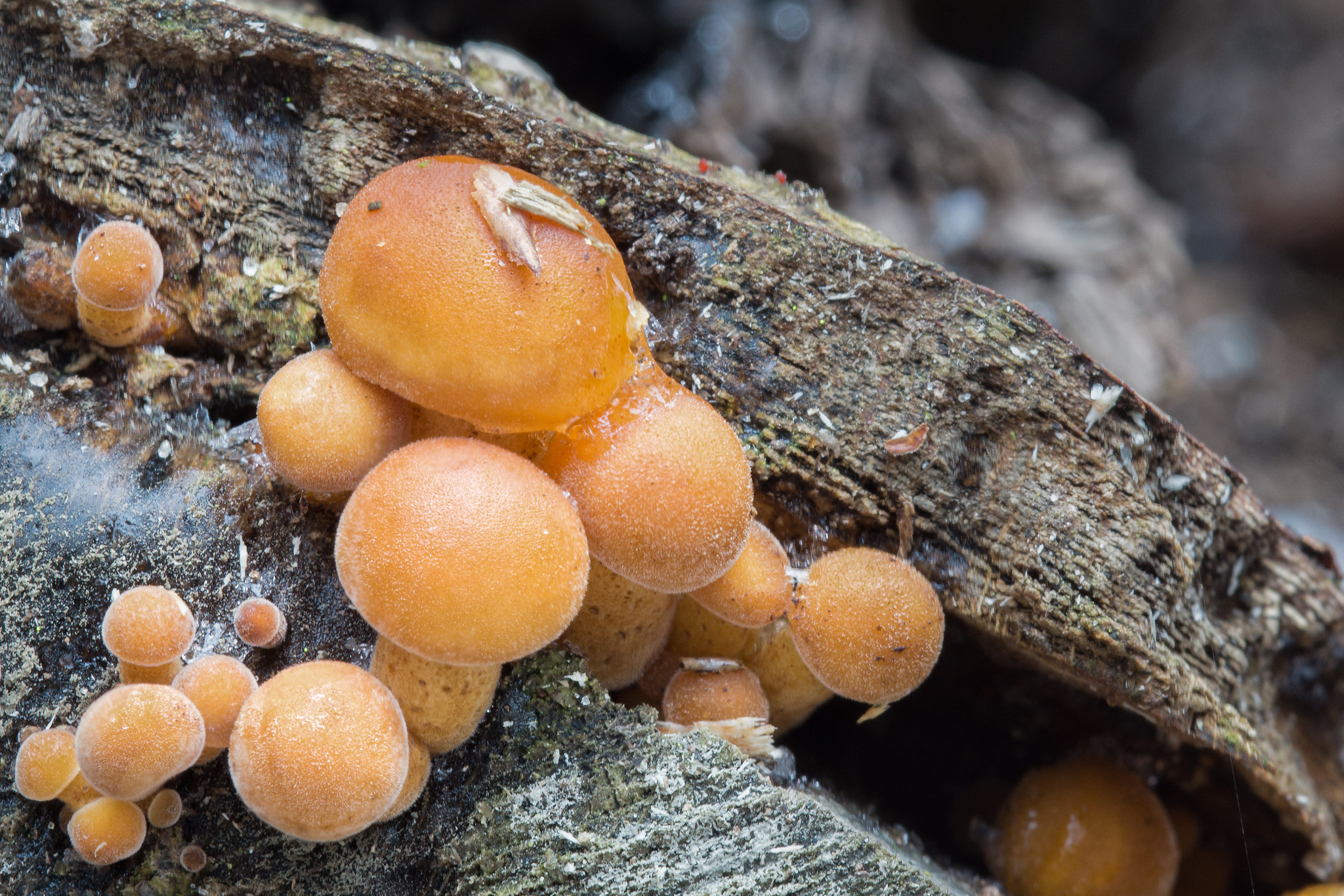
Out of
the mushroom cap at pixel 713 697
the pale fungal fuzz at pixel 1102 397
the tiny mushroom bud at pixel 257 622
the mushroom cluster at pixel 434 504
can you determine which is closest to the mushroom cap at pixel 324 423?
the mushroom cluster at pixel 434 504

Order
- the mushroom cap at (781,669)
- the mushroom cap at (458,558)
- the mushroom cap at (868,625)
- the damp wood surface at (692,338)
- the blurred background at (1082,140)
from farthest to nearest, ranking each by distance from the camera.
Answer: the blurred background at (1082,140)
the mushroom cap at (781,669)
the damp wood surface at (692,338)
the mushroom cap at (868,625)
the mushroom cap at (458,558)

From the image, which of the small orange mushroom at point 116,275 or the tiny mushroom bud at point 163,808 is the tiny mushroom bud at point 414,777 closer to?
the tiny mushroom bud at point 163,808

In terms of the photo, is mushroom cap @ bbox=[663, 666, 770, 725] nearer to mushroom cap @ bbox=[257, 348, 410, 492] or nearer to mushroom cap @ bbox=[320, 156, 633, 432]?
mushroom cap @ bbox=[320, 156, 633, 432]

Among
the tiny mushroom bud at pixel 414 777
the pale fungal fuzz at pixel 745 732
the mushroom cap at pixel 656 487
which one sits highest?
the mushroom cap at pixel 656 487

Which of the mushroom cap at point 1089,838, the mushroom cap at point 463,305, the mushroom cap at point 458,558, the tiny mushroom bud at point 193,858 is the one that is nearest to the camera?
the mushroom cap at point 458,558

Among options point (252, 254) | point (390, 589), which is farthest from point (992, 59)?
point (390, 589)

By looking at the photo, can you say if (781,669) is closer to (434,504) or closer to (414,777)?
(414,777)

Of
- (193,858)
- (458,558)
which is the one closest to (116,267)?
(458,558)

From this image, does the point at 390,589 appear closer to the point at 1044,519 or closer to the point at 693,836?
the point at 693,836
